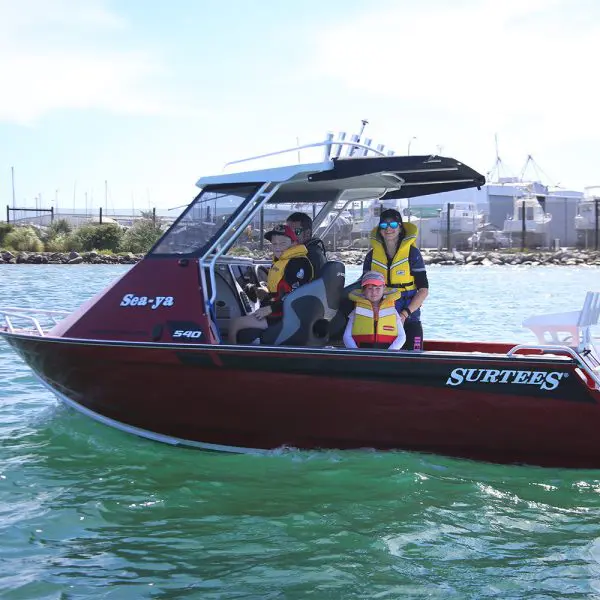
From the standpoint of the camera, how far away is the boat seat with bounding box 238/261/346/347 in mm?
6656

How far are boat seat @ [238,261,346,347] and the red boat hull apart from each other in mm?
410

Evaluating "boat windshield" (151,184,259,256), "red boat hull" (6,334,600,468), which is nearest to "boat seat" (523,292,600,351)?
"red boat hull" (6,334,600,468)

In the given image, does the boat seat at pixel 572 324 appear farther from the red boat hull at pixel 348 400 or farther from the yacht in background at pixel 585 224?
the yacht in background at pixel 585 224

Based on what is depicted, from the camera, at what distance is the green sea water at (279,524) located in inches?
187

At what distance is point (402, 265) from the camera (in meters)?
6.78

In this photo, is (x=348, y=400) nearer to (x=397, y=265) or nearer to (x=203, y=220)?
(x=397, y=265)

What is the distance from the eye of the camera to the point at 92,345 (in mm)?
6895

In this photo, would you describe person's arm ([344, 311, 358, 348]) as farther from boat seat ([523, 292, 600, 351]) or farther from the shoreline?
the shoreline

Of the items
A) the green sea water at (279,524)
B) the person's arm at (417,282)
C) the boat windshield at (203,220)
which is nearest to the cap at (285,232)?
the boat windshield at (203,220)

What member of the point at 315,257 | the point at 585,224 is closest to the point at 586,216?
the point at 585,224

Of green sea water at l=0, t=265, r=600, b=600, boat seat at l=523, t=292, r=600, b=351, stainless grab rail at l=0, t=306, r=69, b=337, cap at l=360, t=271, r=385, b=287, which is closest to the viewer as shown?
green sea water at l=0, t=265, r=600, b=600

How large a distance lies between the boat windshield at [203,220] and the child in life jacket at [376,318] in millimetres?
1263

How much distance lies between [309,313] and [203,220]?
4.04 feet

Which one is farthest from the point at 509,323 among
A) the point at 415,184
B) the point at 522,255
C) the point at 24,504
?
the point at 522,255
